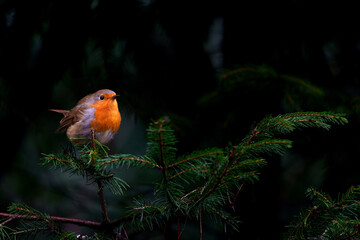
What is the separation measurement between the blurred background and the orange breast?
1.72 feet

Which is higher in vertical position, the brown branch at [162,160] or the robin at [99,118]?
the brown branch at [162,160]

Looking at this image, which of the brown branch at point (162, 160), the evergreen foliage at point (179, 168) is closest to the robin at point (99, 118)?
the evergreen foliage at point (179, 168)

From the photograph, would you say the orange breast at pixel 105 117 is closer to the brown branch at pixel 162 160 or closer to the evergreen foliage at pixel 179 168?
the evergreen foliage at pixel 179 168

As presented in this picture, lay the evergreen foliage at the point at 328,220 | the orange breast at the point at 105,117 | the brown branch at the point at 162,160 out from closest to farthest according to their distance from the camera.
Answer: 1. the brown branch at the point at 162,160
2. the evergreen foliage at the point at 328,220
3. the orange breast at the point at 105,117

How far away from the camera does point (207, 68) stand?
8.87 feet

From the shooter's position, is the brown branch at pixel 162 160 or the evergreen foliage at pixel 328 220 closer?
the brown branch at pixel 162 160

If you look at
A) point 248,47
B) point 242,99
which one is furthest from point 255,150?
point 248,47

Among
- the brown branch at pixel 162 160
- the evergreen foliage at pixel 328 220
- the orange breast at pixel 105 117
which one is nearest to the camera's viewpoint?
the brown branch at pixel 162 160

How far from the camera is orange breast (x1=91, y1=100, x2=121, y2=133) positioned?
173 cm

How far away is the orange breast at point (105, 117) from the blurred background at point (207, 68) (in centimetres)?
53

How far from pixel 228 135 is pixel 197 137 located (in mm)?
261

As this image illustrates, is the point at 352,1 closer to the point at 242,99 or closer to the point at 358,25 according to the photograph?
the point at 358,25

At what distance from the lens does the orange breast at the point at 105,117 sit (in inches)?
68.3

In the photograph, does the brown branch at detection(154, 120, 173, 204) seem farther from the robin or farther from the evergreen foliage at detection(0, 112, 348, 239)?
the robin
